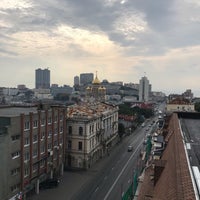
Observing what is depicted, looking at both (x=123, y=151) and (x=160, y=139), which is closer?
(x=160, y=139)

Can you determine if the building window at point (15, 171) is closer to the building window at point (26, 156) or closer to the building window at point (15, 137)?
the building window at point (26, 156)

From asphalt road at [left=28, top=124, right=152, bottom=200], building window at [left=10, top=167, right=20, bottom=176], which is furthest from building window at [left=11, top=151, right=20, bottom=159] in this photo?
asphalt road at [left=28, top=124, right=152, bottom=200]

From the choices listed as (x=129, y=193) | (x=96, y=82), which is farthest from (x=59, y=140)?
(x=96, y=82)

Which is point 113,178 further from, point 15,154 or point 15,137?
point 15,137

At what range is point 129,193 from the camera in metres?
41.2

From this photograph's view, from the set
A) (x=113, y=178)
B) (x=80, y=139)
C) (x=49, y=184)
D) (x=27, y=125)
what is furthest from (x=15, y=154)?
(x=80, y=139)

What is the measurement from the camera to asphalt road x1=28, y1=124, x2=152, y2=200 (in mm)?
54906

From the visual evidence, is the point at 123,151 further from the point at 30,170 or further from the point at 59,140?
the point at 30,170

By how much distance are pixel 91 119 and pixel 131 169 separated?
13.7 metres

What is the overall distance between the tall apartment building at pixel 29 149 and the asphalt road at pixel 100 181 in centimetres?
323

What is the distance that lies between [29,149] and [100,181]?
57.5ft

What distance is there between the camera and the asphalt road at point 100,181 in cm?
5491

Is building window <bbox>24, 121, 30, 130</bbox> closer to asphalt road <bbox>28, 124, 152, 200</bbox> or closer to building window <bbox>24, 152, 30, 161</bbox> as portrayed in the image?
building window <bbox>24, 152, 30, 161</bbox>

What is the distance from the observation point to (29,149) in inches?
2052
